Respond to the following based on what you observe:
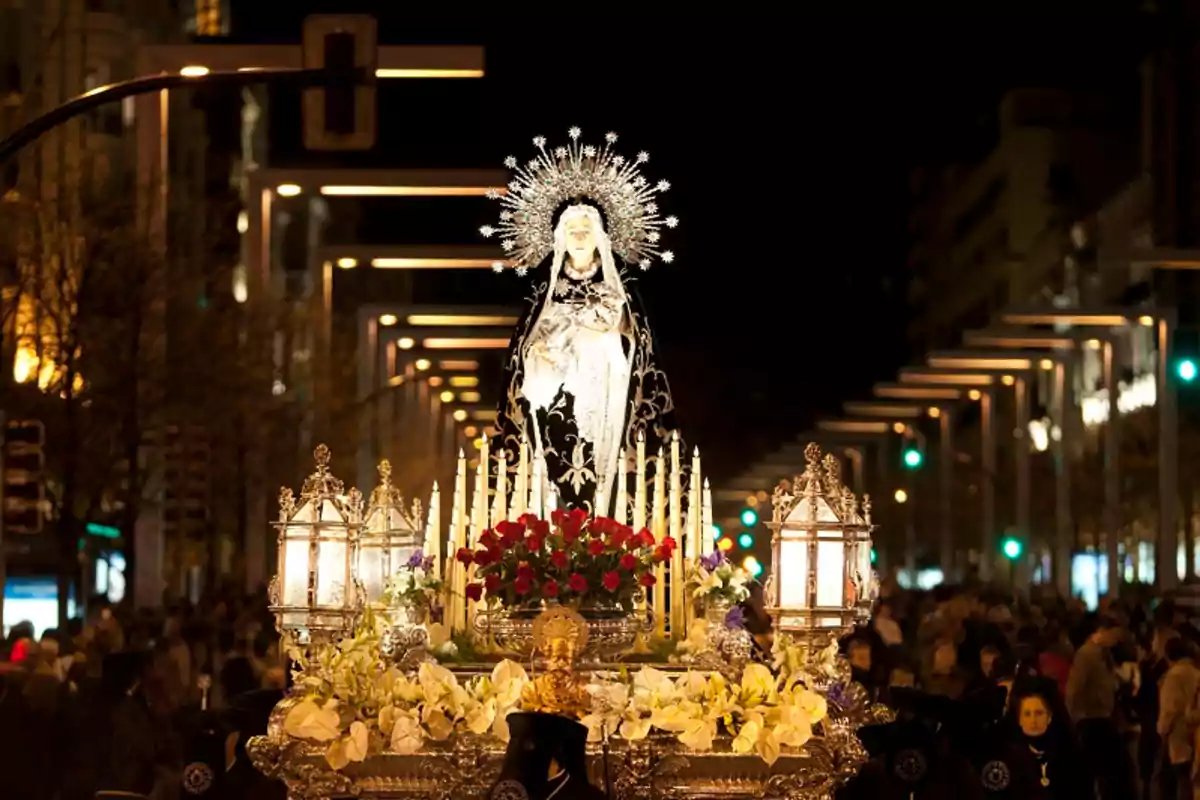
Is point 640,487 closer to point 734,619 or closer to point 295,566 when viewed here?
point 734,619

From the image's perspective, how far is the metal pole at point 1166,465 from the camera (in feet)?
173

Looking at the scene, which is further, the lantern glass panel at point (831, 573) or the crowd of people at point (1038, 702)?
the crowd of people at point (1038, 702)

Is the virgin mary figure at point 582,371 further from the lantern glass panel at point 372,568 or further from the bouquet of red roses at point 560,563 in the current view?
the bouquet of red roses at point 560,563

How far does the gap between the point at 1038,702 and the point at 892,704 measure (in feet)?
5.23

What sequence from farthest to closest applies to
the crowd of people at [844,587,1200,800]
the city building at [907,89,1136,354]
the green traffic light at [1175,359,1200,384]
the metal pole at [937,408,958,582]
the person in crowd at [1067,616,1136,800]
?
the city building at [907,89,1136,354] → the metal pole at [937,408,958,582] → the green traffic light at [1175,359,1200,384] → the person in crowd at [1067,616,1136,800] → the crowd of people at [844,587,1200,800]

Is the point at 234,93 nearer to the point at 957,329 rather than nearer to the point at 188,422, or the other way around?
the point at 188,422

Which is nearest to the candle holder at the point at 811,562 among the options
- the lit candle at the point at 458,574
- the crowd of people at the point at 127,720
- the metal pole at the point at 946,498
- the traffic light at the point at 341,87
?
the lit candle at the point at 458,574

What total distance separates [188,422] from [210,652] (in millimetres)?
9984

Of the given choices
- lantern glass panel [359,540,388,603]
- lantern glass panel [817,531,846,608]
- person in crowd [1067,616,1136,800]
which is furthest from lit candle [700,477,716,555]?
person in crowd [1067,616,1136,800]

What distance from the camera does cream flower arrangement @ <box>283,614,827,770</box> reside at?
14453 mm

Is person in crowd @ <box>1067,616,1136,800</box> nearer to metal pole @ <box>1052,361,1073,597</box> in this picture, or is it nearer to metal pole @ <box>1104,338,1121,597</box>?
metal pole @ <box>1104,338,1121,597</box>

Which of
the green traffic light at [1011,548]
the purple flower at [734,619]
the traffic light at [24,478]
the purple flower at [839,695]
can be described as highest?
the green traffic light at [1011,548]

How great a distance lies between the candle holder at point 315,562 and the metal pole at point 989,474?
61110 millimetres

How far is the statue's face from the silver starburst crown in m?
0.16
